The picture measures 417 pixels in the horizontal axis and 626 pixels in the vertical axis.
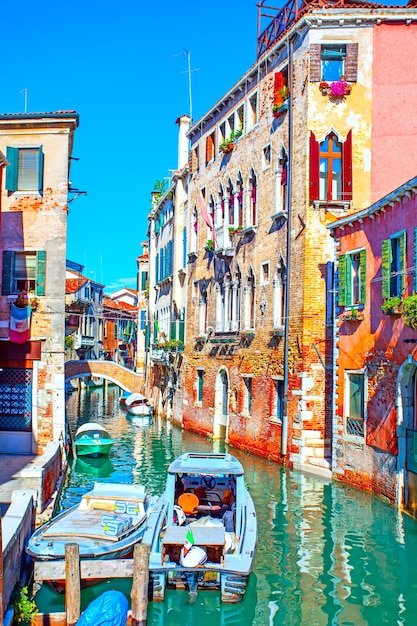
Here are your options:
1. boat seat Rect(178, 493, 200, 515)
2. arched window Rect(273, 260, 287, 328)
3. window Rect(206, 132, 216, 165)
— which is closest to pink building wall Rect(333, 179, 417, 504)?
arched window Rect(273, 260, 287, 328)

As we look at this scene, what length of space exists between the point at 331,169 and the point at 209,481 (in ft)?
31.6

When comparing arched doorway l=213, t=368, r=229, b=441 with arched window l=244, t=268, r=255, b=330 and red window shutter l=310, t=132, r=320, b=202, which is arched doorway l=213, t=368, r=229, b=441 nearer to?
arched window l=244, t=268, r=255, b=330

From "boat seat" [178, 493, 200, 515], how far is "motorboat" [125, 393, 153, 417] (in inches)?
877

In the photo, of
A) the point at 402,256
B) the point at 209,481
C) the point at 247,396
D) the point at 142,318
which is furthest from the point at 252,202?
the point at 142,318

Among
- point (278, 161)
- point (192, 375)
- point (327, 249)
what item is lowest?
point (192, 375)

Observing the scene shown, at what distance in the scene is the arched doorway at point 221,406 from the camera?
25250 mm

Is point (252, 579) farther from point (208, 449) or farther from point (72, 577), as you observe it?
point (208, 449)

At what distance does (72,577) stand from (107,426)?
79.5 feet

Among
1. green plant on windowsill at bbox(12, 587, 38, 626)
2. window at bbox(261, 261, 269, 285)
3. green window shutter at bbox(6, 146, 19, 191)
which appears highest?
green window shutter at bbox(6, 146, 19, 191)

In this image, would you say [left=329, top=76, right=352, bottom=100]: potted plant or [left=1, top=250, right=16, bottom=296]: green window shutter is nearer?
[left=1, top=250, right=16, bottom=296]: green window shutter

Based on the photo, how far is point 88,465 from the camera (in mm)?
20875

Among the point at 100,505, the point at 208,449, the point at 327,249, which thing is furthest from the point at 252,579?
the point at 208,449

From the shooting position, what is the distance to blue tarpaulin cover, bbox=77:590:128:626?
7986mm

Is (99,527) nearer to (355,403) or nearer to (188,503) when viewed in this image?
(188,503)
